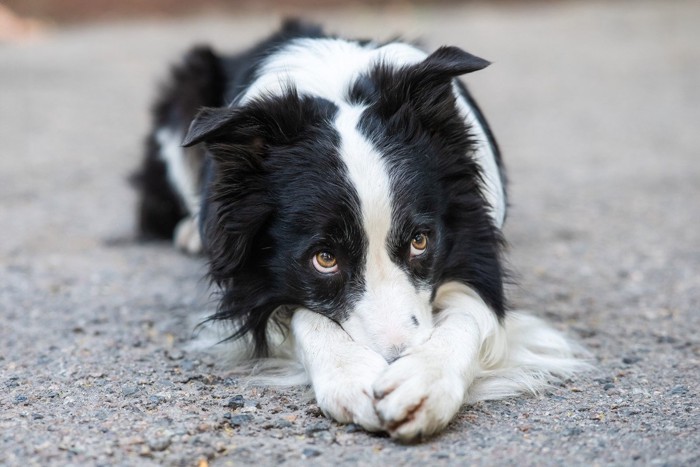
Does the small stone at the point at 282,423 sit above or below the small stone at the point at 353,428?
below

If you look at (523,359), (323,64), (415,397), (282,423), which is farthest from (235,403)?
(323,64)

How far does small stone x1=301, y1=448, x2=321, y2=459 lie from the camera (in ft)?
9.94

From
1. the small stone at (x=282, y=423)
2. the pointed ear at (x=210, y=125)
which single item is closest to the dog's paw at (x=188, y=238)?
the pointed ear at (x=210, y=125)

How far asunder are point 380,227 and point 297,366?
2.70 feet

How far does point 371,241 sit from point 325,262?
24cm

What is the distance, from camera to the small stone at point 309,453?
3.03 m

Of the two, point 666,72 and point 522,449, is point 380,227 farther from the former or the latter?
point 666,72

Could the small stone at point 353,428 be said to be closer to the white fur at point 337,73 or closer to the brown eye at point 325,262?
the brown eye at point 325,262

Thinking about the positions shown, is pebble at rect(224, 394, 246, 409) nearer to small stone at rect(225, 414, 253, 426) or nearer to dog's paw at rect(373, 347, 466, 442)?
small stone at rect(225, 414, 253, 426)

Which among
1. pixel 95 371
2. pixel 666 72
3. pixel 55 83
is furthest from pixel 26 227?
pixel 666 72

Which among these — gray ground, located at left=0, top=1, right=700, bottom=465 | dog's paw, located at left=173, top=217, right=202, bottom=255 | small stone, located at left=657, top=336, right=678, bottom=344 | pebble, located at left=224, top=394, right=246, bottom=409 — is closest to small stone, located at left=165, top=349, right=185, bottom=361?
gray ground, located at left=0, top=1, right=700, bottom=465

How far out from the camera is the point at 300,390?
12.2ft

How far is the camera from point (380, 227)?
3.56 meters

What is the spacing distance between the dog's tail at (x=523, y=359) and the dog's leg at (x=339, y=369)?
509mm
